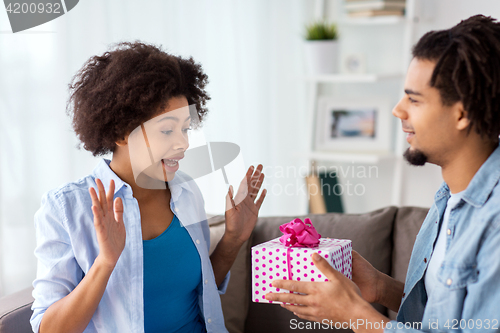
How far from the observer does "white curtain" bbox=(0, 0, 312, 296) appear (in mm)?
1741

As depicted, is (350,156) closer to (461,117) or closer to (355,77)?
(355,77)

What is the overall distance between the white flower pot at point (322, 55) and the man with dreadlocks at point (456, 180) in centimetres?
185

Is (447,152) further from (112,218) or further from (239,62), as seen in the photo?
(239,62)

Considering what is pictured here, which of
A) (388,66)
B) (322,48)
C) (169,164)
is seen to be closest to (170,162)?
(169,164)

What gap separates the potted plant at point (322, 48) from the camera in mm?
2824

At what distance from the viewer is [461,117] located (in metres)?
0.97

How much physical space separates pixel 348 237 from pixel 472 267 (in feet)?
2.37

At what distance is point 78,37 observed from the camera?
6.34 ft

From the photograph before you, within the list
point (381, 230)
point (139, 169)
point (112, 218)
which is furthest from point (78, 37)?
point (381, 230)

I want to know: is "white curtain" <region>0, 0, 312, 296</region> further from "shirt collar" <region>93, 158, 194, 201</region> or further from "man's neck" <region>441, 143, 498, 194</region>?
"man's neck" <region>441, 143, 498, 194</region>

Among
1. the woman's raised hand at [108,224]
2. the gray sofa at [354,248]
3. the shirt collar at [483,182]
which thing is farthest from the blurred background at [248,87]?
the shirt collar at [483,182]

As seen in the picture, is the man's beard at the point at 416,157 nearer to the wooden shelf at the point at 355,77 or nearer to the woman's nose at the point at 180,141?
the woman's nose at the point at 180,141

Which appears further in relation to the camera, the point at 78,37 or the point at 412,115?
the point at 78,37

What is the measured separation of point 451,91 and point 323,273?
0.45 m
